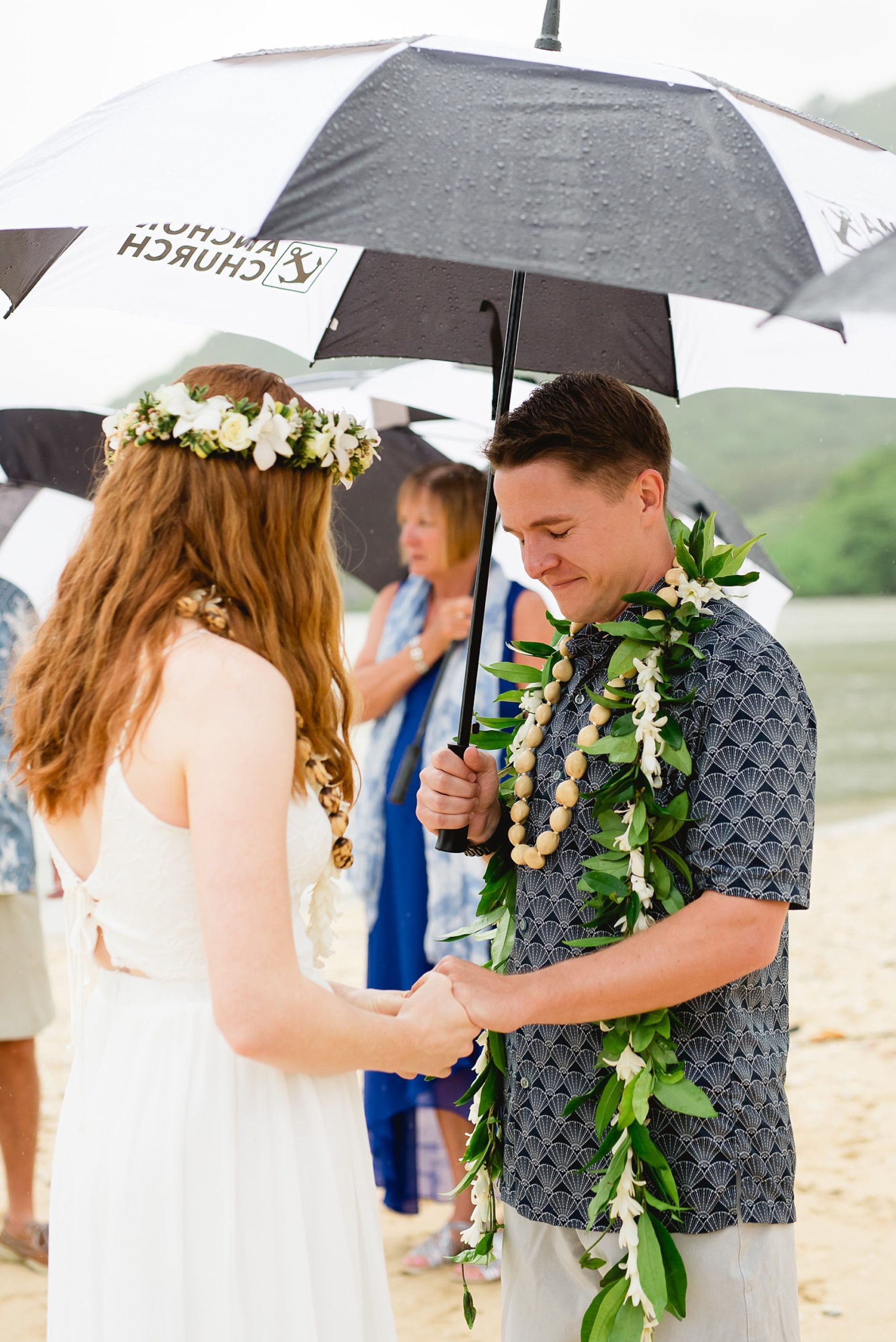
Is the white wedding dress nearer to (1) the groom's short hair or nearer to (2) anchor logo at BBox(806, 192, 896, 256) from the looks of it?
(1) the groom's short hair

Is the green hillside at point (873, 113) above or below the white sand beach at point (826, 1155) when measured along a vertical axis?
above

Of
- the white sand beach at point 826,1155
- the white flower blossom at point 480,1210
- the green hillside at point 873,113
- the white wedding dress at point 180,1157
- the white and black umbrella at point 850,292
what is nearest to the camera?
the white and black umbrella at point 850,292

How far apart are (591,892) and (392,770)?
2.23 m

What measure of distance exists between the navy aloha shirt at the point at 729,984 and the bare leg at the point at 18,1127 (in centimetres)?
252

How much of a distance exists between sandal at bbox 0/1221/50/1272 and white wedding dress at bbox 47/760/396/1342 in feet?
8.46

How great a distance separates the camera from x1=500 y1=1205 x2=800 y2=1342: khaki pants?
1.89 meters

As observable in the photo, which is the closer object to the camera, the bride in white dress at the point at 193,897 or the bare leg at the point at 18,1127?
the bride in white dress at the point at 193,897

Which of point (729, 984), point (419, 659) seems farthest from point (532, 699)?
point (419, 659)

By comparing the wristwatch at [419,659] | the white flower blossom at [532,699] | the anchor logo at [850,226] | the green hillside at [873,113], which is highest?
the green hillside at [873,113]

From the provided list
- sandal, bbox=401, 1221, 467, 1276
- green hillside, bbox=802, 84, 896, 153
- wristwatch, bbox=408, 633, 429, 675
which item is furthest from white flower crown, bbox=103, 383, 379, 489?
green hillside, bbox=802, 84, 896, 153

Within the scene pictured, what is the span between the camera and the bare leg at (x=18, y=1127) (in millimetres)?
4137

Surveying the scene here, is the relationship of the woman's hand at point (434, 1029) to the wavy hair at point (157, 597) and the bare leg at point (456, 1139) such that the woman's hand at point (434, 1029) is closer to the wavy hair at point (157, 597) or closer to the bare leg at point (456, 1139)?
the wavy hair at point (157, 597)

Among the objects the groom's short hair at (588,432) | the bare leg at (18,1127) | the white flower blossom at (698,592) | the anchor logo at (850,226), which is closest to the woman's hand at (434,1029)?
the white flower blossom at (698,592)

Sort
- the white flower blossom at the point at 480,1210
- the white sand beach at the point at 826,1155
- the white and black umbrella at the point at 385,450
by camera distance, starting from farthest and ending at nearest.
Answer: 1. the white and black umbrella at the point at 385,450
2. the white sand beach at the point at 826,1155
3. the white flower blossom at the point at 480,1210
